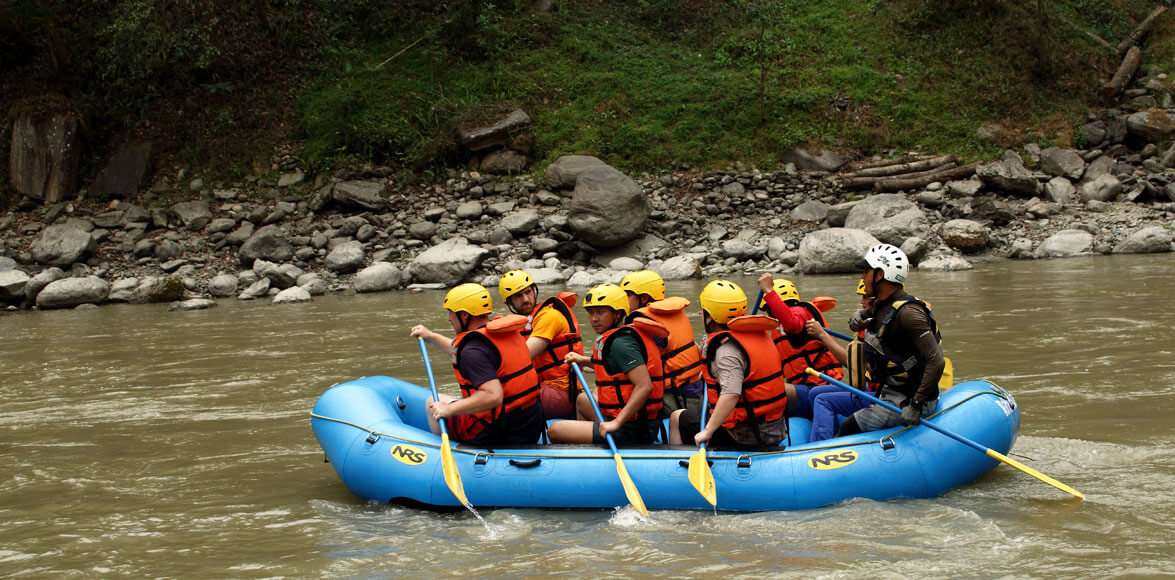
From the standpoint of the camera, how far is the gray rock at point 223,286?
15.4 metres

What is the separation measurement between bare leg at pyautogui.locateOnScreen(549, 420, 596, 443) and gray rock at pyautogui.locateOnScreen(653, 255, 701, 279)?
30.1 feet

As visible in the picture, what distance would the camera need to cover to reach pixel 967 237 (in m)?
14.9

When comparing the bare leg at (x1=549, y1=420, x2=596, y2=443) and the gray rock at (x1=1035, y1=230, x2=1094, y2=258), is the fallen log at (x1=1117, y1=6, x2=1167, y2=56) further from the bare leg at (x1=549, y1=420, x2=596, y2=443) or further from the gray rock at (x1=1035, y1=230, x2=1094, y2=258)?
the bare leg at (x1=549, y1=420, x2=596, y2=443)

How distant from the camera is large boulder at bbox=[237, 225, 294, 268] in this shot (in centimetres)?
1633

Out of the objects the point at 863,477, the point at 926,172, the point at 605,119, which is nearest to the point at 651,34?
the point at 605,119

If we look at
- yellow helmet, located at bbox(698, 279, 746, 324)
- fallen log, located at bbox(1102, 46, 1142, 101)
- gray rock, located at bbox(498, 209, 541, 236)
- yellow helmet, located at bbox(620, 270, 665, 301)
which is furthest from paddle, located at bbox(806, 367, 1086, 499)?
fallen log, located at bbox(1102, 46, 1142, 101)

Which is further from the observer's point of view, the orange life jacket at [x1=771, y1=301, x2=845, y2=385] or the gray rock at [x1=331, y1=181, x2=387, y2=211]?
the gray rock at [x1=331, y1=181, x2=387, y2=211]

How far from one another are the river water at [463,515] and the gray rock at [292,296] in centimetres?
363

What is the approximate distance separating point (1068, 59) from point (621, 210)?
379 inches

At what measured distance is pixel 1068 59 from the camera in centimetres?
2012

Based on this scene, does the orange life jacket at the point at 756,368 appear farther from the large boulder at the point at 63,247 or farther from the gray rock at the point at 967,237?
the large boulder at the point at 63,247

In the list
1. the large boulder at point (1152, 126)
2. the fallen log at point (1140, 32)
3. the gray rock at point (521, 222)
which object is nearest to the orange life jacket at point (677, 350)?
the gray rock at point (521, 222)

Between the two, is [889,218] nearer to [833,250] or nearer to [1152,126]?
[833,250]

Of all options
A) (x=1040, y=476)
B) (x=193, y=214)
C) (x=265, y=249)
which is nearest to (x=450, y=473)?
(x=1040, y=476)
